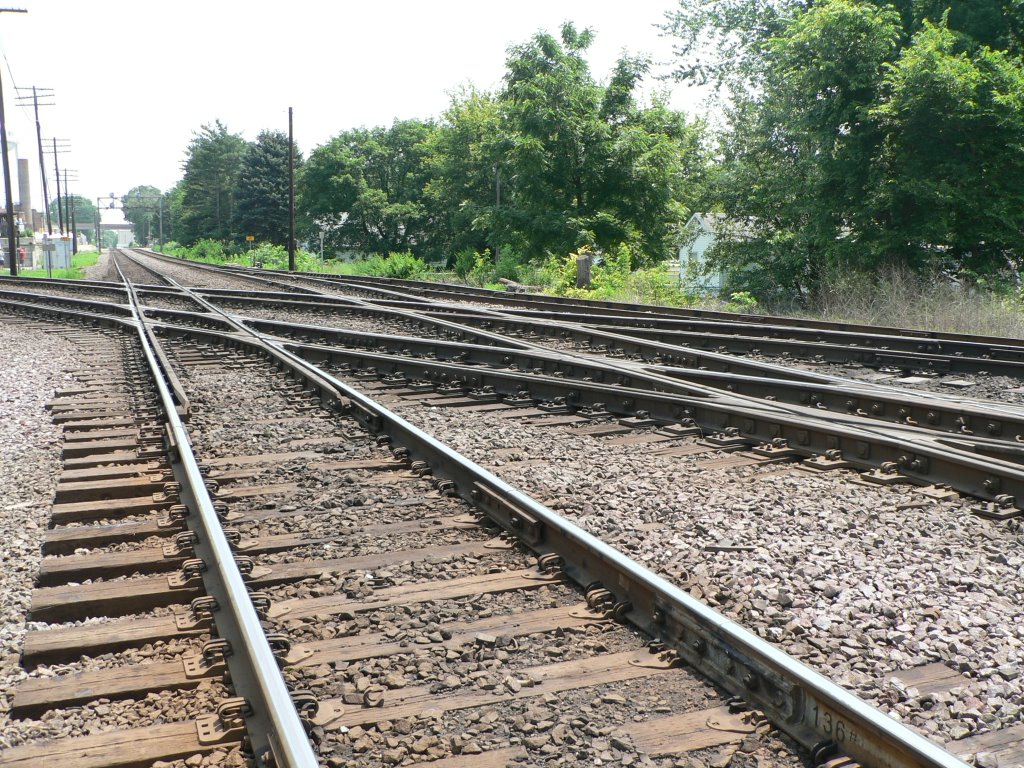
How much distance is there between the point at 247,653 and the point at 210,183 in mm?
108061

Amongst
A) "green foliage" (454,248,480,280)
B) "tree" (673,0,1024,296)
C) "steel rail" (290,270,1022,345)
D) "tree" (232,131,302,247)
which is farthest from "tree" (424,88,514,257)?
"tree" (232,131,302,247)

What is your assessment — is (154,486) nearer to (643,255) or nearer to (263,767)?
(263,767)

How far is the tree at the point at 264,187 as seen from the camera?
7588 cm

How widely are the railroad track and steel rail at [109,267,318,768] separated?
0.05 metres

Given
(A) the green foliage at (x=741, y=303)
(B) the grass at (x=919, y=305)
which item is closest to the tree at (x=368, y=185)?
(A) the green foliage at (x=741, y=303)

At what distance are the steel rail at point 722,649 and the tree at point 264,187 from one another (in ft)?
246

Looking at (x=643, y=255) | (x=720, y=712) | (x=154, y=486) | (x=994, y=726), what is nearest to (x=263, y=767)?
(x=720, y=712)

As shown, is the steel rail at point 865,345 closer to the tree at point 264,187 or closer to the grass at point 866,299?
the grass at point 866,299

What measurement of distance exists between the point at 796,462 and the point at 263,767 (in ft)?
14.4

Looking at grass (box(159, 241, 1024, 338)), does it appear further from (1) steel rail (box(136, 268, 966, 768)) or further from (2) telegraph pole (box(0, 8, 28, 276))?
(2) telegraph pole (box(0, 8, 28, 276))

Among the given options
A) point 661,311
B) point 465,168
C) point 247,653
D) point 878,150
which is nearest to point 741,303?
point 878,150

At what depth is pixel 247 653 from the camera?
316cm

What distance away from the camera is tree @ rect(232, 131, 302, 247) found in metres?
75.9

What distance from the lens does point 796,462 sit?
20.2 ft
